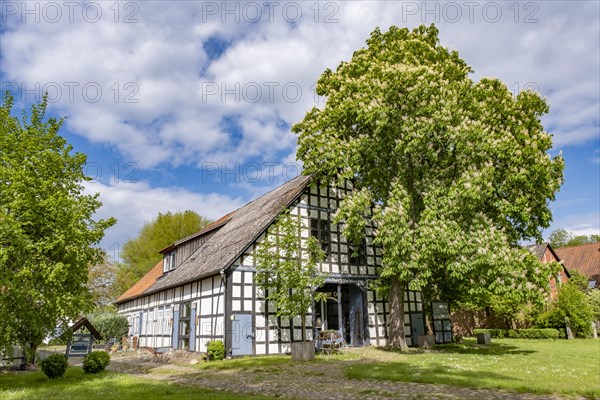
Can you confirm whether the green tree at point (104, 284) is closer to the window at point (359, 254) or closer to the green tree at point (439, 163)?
the window at point (359, 254)

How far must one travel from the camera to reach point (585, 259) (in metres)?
48.4

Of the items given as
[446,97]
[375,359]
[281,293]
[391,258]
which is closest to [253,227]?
[281,293]

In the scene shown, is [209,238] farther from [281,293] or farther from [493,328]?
[493,328]

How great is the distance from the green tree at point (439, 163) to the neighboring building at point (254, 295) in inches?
110

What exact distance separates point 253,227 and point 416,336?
12060mm

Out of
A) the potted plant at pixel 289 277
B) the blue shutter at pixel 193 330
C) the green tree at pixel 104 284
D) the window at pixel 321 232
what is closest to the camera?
the potted plant at pixel 289 277

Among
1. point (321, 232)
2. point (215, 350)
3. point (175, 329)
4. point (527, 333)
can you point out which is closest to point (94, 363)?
point (215, 350)

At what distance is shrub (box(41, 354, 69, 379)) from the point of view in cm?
1429

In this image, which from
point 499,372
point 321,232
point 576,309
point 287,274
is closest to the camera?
point 499,372

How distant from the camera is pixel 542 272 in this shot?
60.9 ft

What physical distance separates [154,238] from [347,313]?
114ft

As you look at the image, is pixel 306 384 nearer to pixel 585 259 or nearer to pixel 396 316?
pixel 396 316

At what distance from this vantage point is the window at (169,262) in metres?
31.6

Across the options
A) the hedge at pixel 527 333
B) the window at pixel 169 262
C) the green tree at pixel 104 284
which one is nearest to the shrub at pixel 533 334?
the hedge at pixel 527 333
